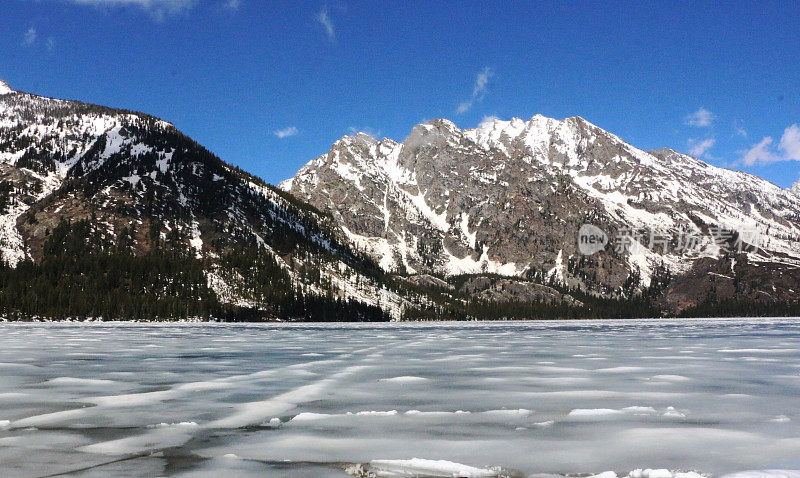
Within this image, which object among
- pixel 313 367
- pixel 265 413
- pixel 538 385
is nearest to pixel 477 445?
pixel 265 413

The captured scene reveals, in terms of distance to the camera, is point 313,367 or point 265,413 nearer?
point 265,413

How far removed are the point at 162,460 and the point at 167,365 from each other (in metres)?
20.9

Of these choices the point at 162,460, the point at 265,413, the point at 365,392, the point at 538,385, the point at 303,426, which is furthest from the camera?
the point at 538,385

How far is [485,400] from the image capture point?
15.5 metres

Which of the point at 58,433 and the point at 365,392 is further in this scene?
the point at 365,392

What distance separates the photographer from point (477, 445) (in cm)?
975

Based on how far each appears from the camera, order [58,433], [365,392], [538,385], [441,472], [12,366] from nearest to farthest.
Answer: [441,472] → [58,433] → [365,392] → [538,385] → [12,366]

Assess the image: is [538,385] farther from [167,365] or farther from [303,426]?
[167,365]

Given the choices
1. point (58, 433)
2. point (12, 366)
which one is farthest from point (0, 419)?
point (12, 366)

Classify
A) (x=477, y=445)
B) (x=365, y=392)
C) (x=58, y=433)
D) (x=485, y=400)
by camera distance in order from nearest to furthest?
(x=477, y=445), (x=58, y=433), (x=485, y=400), (x=365, y=392)

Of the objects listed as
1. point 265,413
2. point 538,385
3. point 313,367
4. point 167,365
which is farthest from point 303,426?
point 167,365

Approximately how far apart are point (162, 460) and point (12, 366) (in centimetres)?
2311

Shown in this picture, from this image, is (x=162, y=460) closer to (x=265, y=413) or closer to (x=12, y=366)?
(x=265, y=413)

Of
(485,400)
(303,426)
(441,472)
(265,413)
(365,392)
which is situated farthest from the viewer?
(365,392)
